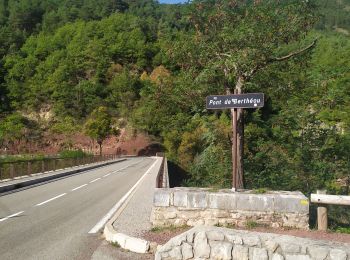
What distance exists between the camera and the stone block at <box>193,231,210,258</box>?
6375 millimetres

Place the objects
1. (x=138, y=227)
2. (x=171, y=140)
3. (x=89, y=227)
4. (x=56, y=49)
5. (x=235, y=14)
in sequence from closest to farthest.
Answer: (x=138, y=227)
(x=89, y=227)
(x=235, y=14)
(x=171, y=140)
(x=56, y=49)

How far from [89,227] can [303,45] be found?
33.5 feet

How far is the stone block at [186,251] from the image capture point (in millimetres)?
6461

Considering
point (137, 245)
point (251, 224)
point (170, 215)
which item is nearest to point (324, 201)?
point (251, 224)

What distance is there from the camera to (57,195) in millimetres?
16750

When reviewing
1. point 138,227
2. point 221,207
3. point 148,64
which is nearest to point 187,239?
point 221,207

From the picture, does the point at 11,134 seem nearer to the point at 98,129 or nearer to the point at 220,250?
the point at 98,129

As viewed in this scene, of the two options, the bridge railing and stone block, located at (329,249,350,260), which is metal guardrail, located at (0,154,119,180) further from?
stone block, located at (329,249,350,260)

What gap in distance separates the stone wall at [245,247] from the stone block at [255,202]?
210 cm

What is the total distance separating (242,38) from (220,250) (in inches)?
339

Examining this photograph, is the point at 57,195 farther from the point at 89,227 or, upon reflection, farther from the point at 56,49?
the point at 56,49

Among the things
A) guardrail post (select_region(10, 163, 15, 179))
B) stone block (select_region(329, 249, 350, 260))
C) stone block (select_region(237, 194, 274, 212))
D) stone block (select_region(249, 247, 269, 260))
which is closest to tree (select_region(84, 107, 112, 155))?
guardrail post (select_region(10, 163, 15, 179))

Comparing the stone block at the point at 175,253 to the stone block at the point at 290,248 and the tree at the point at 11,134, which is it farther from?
the tree at the point at 11,134

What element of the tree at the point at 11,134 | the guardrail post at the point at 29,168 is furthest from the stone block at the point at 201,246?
the tree at the point at 11,134
